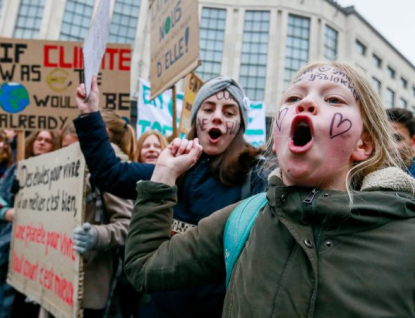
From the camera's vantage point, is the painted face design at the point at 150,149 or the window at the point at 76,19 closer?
the painted face design at the point at 150,149

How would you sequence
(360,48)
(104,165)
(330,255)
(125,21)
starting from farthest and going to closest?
(360,48)
(125,21)
(104,165)
(330,255)

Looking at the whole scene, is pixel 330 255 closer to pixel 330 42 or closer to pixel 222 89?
pixel 222 89

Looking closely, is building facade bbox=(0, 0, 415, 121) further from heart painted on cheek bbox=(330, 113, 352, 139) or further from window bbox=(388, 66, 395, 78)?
heart painted on cheek bbox=(330, 113, 352, 139)

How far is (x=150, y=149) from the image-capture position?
3535 mm

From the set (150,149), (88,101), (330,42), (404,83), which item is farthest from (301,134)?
(404,83)

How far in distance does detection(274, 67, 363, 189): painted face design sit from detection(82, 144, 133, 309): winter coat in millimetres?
1542

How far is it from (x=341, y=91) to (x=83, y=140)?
1190 millimetres

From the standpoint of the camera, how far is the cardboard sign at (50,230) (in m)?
2.11

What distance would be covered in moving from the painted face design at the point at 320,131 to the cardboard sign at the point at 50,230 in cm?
144

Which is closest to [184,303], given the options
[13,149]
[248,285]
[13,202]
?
[248,285]

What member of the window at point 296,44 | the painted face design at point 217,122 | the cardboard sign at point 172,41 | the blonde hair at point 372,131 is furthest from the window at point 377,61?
the blonde hair at point 372,131

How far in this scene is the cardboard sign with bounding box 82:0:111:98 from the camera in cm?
201

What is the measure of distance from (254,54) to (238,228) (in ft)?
72.8

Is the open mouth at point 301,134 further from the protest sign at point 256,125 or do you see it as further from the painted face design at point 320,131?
the protest sign at point 256,125
